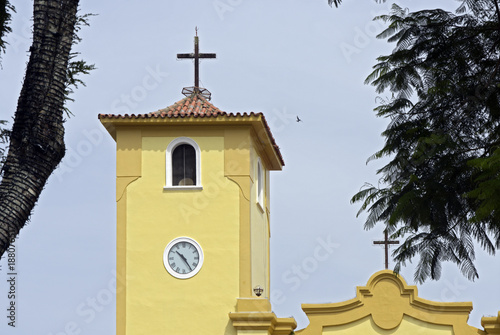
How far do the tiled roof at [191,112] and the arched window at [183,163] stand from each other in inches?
23.4

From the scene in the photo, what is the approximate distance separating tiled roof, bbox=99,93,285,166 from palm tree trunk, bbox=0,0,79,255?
1420 cm

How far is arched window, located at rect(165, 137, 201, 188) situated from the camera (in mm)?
22297

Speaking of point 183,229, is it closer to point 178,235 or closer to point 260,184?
point 178,235

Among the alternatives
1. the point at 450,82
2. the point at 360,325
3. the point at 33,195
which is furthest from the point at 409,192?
the point at 360,325

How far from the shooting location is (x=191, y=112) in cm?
2239

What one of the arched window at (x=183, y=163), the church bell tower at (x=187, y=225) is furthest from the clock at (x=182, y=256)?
the arched window at (x=183, y=163)

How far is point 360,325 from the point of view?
23328 millimetres

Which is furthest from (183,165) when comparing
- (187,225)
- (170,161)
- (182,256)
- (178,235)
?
(182,256)

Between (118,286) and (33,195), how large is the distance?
14.2 metres

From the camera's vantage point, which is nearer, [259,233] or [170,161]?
[170,161]

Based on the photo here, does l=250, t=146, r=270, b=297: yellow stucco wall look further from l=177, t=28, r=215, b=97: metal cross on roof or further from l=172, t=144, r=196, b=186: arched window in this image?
l=177, t=28, r=215, b=97: metal cross on roof

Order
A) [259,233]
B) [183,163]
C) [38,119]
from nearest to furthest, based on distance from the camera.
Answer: [38,119]
[183,163]
[259,233]

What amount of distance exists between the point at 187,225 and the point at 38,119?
14.3 m

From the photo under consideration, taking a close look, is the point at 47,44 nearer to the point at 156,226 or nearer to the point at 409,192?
the point at 409,192
